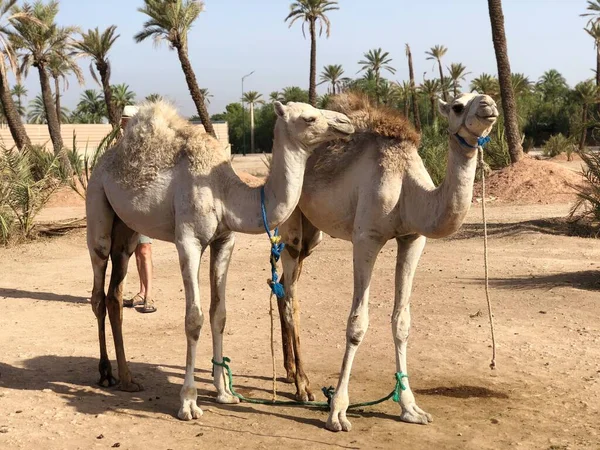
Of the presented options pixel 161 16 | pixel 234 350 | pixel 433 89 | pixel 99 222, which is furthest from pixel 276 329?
pixel 433 89

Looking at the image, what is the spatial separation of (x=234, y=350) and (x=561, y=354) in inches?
126

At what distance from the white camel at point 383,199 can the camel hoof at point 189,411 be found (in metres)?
0.88

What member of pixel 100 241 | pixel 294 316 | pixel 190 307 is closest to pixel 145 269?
pixel 100 241

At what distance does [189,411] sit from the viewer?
5684 millimetres

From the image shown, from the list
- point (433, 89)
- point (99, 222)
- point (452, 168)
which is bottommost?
point (99, 222)

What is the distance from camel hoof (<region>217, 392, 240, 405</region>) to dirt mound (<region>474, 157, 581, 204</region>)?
15.8 m

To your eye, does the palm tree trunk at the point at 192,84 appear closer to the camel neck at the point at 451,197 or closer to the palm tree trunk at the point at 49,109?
the palm tree trunk at the point at 49,109

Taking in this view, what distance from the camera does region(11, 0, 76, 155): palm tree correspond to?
99.3 feet

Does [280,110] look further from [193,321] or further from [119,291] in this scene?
[119,291]

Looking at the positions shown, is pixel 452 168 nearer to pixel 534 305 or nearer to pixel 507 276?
pixel 534 305

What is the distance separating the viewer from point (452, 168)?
5062 mm

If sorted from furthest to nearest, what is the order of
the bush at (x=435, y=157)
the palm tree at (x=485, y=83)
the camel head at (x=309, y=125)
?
the palm tree at (x=485, y=83) → the bush at (x=435, y=157) → the camel head at (x=309, y=125)

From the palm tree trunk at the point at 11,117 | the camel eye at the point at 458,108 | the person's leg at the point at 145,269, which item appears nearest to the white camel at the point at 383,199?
the camel eye at the point at 458,108

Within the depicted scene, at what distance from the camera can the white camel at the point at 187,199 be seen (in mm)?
5387
